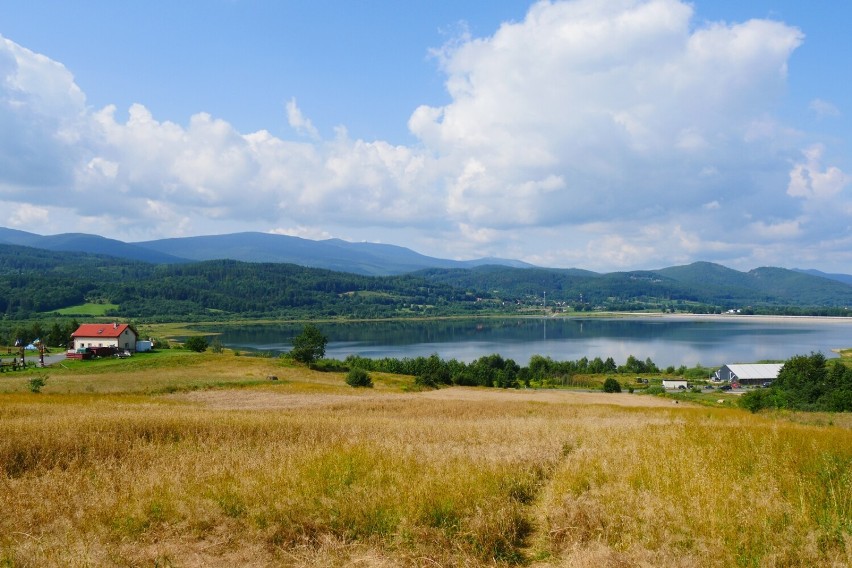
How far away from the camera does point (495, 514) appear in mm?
6086

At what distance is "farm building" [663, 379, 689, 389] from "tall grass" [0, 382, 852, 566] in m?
77.3

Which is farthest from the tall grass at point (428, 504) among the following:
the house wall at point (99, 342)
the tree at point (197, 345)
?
the tree at point (197, 345)

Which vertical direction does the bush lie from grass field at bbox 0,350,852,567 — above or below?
below

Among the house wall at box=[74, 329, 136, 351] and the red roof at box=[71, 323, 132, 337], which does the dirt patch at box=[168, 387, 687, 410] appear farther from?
the red roof at box=[71, 323, 132, 337]

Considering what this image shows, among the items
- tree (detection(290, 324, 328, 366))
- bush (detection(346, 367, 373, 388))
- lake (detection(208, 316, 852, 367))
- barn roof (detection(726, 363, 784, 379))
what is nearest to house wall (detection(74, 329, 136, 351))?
tree (detection(290, 324, 328, 366))

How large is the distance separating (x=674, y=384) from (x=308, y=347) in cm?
5563

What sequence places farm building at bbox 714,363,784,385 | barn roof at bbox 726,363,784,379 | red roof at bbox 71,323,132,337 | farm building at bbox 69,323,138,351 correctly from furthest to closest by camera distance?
1. barn roof at bbox 726,363,784,379
2. farm building at bbox 714,363,784,385
3. red roof at bbox 71,323,132,337
4. farm building at bbox 69,323,138,351

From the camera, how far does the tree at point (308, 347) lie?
67562 millimetres

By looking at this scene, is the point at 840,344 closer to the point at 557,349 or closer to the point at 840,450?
the point at 557,349

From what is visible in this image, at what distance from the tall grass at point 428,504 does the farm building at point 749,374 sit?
3372 inches

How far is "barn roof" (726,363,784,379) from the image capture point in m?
83.5

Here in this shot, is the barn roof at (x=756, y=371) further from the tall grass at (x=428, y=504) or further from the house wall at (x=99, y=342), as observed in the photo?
the house wall at (x=99, y=342)

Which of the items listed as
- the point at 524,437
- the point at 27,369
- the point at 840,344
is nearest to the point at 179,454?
the point at 524,437

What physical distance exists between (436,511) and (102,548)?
352 cm
